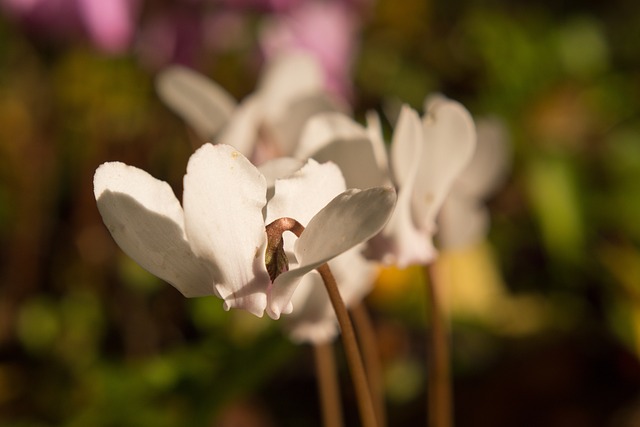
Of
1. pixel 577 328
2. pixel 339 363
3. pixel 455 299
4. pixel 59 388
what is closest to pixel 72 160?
pixel 59 388

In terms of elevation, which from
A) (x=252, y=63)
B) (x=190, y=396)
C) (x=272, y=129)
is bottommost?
(x=190, y=396)

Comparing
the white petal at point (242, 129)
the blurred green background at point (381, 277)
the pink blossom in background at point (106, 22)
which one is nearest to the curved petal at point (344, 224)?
the white petal at point (242, 129)

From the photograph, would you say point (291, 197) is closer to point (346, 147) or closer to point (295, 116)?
point (346, 147)

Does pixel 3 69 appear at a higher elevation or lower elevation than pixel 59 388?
higher

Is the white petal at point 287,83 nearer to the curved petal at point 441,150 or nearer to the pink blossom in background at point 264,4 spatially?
the curved petal at point 441,150

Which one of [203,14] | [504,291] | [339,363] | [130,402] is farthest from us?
[203,14]

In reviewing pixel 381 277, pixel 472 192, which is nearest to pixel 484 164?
pixel 472 192

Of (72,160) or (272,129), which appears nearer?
(272,129)

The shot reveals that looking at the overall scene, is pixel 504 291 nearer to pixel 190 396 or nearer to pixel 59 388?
pixel 190 396
